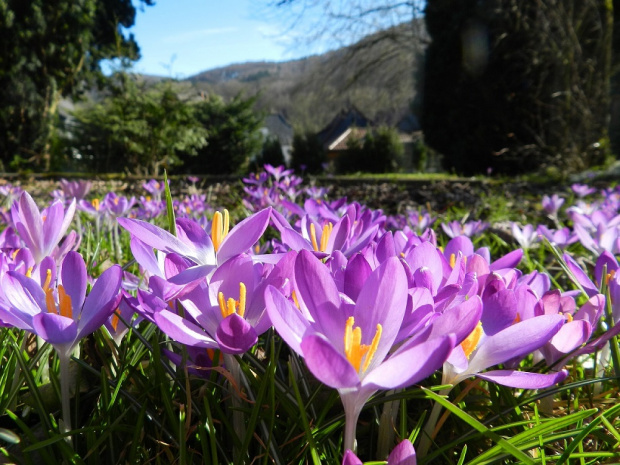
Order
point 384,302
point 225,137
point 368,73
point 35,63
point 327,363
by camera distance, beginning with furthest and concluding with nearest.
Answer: point 225,137 → point 368,73 → point 35,63 → point 384,302 → point 327,363

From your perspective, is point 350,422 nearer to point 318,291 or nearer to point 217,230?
point 318,291

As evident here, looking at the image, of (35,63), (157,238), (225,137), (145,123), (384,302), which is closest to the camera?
(384,302)

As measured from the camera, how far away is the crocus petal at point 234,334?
0.39m

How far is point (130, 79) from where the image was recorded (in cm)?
1088

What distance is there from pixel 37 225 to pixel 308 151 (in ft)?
58.6

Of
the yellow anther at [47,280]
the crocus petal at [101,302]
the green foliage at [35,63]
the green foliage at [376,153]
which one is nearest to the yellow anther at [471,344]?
the crocus petal at [101,302]

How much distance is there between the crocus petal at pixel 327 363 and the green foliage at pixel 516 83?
8.68m

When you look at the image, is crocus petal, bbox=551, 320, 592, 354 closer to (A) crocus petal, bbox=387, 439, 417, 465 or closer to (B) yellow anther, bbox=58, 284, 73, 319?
(A) crocus petal, bbox=387, 439, 417, 465

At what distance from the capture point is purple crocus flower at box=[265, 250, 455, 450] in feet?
1.21

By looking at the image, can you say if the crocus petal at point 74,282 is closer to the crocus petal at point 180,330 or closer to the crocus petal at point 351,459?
the crocus petal at point 180,330

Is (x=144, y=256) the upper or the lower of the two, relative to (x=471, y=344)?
upper

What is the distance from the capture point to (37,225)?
715 mm

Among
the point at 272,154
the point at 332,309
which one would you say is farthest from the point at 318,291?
the point at 272,154

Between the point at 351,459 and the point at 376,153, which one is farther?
the point at 376,153
